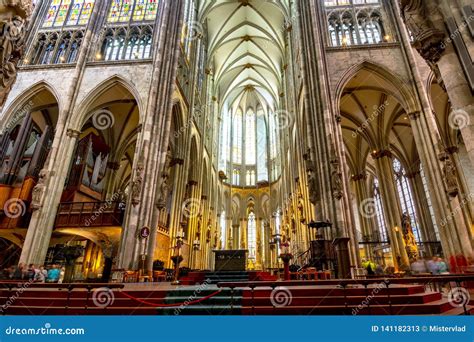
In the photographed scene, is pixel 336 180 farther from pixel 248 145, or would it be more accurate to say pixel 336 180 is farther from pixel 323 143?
pixel 248 145

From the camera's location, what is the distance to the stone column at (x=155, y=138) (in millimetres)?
11852

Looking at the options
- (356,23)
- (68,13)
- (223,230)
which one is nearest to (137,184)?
(68,13)

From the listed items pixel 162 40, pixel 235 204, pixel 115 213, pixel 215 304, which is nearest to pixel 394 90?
pixel 162 40

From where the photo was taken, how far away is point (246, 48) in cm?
3120

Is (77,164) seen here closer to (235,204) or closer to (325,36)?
(325,36)

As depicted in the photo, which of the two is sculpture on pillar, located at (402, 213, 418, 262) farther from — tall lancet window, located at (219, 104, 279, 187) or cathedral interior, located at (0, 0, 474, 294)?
tall lancet window, located at (219, 104, 279, 187)

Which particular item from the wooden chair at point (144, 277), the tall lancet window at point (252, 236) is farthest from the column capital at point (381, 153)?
the tall lancet window at point (252, 236)

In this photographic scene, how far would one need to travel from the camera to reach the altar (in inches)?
497

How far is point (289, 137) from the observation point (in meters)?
24.0

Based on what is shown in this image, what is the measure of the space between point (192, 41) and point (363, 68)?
44.9 feet

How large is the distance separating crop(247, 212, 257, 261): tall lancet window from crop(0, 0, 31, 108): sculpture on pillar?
29.4m

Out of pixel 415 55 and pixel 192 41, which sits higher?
pixel 192 41

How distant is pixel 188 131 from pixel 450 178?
1544 cm

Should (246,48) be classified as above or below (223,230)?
above
